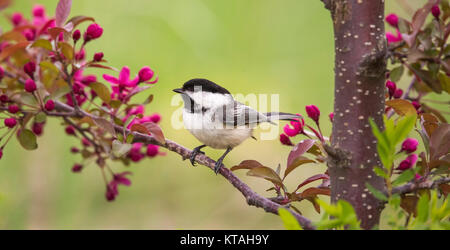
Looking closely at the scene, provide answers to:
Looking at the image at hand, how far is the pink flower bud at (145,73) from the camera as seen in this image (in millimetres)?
1615

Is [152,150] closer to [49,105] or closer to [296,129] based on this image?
[49,105]

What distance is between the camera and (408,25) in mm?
1477

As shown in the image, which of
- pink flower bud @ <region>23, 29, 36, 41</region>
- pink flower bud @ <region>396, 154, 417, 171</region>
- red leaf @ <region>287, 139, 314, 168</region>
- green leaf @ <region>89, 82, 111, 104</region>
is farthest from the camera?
pink flower bud @ <region>23, 29, 36, 41</region>

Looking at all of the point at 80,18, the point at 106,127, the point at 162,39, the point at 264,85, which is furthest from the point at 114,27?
the point at 106,127

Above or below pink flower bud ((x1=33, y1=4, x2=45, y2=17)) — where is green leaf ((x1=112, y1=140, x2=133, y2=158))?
below

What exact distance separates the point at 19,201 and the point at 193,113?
1.31 m

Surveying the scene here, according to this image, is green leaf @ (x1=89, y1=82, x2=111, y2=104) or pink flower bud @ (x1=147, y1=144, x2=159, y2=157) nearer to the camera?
green leaf @ (x1=89, y1=82, x2=111, y2=104)

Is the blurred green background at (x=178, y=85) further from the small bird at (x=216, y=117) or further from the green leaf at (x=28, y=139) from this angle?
the green leaf at (x=28, y=139)

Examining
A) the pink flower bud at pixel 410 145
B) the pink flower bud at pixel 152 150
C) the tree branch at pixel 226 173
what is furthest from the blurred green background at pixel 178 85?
the pink flower bud at pixel 410 145

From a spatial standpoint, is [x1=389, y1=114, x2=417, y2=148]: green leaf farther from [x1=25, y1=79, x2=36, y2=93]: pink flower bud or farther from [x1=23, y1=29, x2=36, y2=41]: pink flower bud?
[x1=23, y1=29, x2=36, y2=41]: pink flower bud

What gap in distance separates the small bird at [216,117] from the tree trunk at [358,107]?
2.31 feet

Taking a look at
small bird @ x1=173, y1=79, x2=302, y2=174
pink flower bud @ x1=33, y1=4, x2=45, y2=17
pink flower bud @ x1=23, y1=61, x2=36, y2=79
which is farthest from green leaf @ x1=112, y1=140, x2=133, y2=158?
pink flower bud @ x1=33, y1=4, x2=45, y2=17

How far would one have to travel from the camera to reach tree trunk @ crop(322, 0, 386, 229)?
3.53ft
